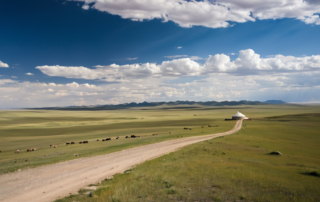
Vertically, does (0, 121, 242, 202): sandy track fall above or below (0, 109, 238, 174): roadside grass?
above

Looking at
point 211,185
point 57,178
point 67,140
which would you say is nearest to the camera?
point 211,185

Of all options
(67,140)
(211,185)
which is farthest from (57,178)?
(67,140)

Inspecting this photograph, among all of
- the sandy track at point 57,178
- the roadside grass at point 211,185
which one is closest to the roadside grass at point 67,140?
the sandy track at point 57,178

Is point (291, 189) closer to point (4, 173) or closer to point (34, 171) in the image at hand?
point (34, 171)

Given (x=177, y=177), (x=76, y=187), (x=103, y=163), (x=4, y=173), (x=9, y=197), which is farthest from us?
(x=103, y=163)

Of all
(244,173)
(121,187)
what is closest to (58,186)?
(121,187)

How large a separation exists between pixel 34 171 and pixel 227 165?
1887cm

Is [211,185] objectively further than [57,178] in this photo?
No

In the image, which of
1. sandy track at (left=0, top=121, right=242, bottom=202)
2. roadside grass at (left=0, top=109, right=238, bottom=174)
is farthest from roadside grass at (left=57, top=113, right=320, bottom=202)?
roadside grass at (left=0, top=109, right=238, bottom=174)

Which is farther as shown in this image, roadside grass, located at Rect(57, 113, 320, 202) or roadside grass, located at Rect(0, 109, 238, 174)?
roadside grass, located at Rect(0, 109, 238, 174)

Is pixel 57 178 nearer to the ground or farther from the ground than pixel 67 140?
farther from the ground

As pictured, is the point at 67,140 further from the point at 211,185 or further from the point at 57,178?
the point at 211,185

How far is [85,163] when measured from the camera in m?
24.1

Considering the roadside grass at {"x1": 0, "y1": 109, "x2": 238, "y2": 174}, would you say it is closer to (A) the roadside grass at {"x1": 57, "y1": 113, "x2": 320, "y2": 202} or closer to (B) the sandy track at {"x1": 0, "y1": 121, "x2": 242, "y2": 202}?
(B) the sandy track at {"x1": 0, "y1": 121, "x2": 242, "y2": 202}
